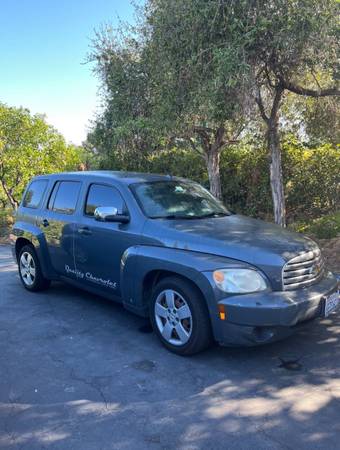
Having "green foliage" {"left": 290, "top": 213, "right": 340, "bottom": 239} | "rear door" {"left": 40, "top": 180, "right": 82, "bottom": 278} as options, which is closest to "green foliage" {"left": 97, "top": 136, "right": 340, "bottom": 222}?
"green foliage" {"left": 290, "top": 213, "right": 340, "bottom": 239}

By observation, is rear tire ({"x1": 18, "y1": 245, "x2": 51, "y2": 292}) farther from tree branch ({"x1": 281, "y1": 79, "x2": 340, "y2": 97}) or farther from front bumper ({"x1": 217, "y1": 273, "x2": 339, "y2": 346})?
tree branch ({"x1": 281, "y1": 79, "x2": 340, "y2": 97})

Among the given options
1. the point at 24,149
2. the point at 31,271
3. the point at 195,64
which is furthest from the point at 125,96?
the point at 24,149

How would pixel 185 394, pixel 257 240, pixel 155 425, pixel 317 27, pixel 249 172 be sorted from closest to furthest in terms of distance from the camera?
pixel 155 425 < pixel 185 394 < pixel 257 240 < pixel 317 27 < pixel 249 172

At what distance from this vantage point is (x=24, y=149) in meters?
16.4

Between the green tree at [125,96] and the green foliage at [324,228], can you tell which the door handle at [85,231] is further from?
the green foliage at [324,228]

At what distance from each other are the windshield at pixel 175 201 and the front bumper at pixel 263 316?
1434mm

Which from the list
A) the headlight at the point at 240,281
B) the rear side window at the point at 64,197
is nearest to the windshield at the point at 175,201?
the rear side window at the point at 64,197

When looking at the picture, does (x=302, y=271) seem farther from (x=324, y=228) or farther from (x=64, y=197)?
(x=324, y=228)

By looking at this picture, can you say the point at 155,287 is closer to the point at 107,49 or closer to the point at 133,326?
the point at 133,326

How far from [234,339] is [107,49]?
7928 mm

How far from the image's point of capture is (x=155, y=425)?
→ 3.02m

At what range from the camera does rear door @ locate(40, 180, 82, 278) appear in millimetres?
5508

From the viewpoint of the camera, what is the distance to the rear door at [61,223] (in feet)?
18.1

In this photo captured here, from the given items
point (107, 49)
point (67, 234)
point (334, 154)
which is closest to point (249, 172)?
point (334, 154)
